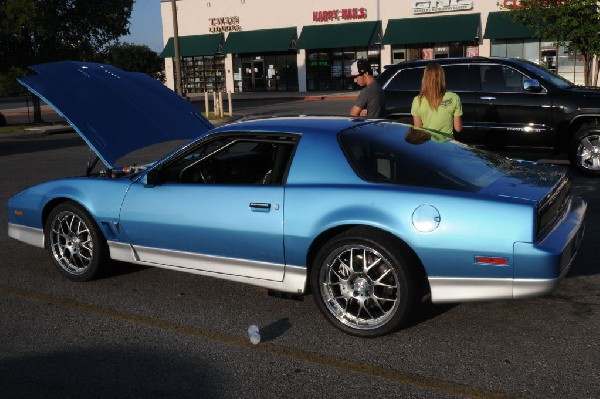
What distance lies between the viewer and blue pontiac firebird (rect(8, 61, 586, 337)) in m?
4.29

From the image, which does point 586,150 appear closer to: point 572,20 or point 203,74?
point 572,20

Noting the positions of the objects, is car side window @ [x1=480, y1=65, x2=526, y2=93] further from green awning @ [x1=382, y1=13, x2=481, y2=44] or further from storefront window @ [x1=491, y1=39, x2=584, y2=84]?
storefront window @ [x1=491, y1=39, x2=584, y2=84]

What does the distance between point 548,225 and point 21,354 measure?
11.5 feet

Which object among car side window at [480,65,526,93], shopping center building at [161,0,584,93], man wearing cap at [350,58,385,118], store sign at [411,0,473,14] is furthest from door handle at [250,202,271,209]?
store sign at [411,0,473,14]

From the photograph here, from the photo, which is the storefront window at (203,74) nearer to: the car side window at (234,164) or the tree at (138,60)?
the tree at (138,60)

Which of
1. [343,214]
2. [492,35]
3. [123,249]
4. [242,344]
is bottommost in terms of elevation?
[242,344]

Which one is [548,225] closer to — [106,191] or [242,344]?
[242,344]

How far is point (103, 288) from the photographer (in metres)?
5.84

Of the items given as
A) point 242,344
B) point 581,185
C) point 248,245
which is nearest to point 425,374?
point 242,344

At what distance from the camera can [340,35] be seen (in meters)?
42.4

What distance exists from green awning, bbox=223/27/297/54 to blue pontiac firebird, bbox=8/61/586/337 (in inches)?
1537

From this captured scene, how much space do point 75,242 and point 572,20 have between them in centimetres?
2158

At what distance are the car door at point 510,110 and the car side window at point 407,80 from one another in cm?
98

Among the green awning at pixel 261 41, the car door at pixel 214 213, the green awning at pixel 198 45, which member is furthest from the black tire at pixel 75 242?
the green awning at pixel 198 45
